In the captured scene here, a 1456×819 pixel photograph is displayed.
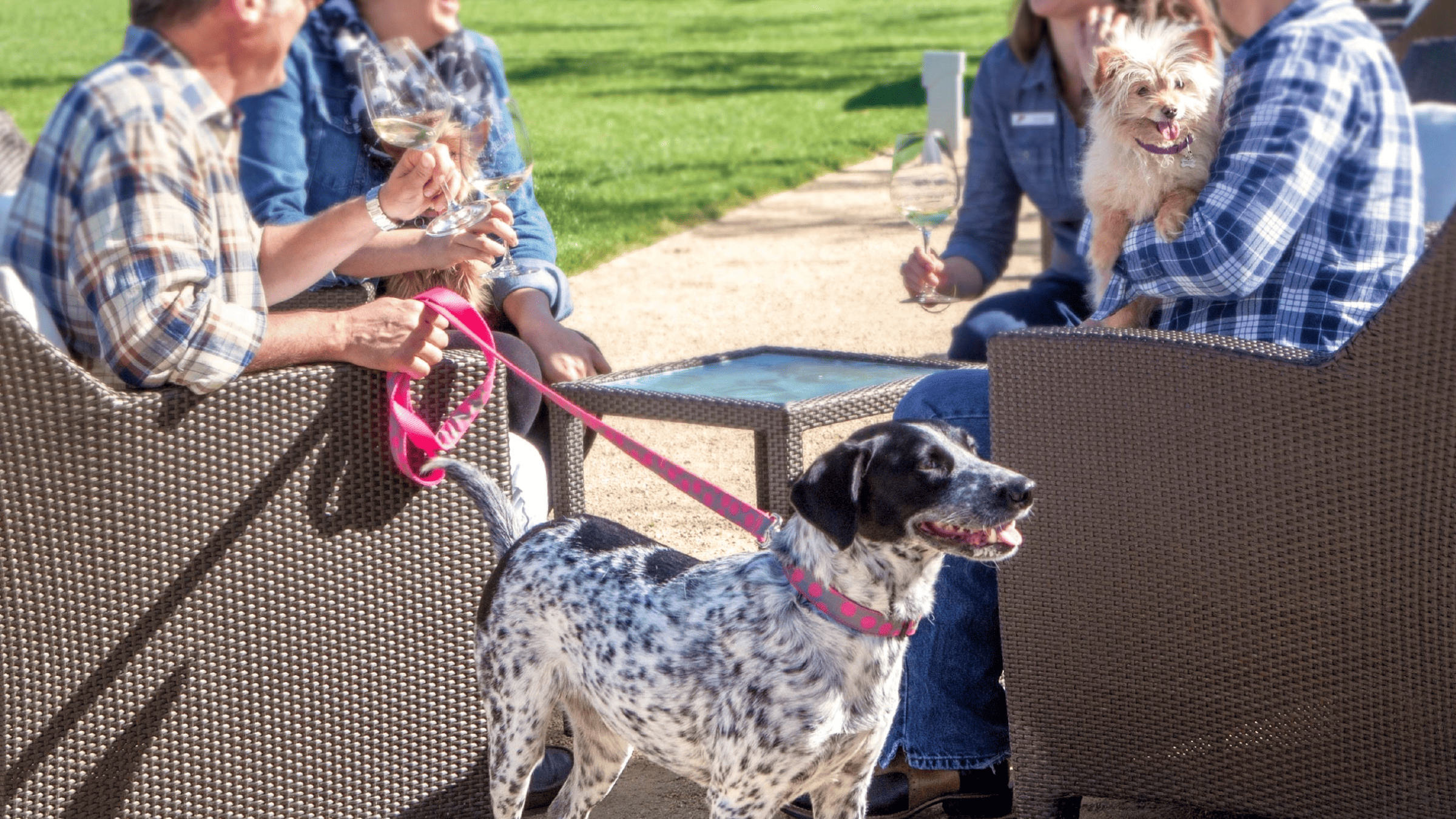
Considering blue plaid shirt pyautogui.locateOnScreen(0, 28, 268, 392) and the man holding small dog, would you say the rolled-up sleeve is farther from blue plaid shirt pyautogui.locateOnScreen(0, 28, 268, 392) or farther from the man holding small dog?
the man holding small dog

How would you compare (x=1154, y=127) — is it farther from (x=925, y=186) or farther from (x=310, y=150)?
(x=310, y=150)

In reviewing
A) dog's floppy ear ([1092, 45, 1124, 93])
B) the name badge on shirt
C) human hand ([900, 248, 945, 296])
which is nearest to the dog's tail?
human hand ([900, 248, 945, 296])

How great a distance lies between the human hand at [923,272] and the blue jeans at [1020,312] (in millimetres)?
705

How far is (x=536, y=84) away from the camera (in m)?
18.2

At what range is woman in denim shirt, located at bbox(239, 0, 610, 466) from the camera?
388 centimetres

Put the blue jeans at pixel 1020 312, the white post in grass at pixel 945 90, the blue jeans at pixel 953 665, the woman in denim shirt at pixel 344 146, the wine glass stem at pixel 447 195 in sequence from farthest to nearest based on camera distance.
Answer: the white post in grass at pixel 945 90 < the blue jeans at pixel 1020 312 < the woman in denim shirt at pixel 344 146 < the blue jeans at pixel 953 665 < the wine glass stem at pixel 447 195

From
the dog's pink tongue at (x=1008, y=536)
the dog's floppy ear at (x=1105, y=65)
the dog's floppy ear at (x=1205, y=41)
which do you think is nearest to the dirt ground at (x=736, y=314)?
the dog's pink tongue at (x=1008, y=536)

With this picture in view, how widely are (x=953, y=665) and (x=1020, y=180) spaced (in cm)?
222

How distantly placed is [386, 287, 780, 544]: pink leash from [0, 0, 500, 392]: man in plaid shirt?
0.78ft

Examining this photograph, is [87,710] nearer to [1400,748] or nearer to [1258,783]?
[1258,783]

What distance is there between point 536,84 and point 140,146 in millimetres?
16348

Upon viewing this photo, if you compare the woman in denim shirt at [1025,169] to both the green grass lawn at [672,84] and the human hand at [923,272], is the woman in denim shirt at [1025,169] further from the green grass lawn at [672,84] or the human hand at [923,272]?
the green grass lawn at [672,84]

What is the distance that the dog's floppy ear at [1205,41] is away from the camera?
3330 mm

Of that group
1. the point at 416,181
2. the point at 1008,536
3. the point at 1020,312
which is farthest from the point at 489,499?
the point at 1020,312
